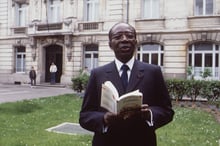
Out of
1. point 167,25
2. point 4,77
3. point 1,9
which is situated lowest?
point 4,77

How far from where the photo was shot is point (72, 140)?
763 cm

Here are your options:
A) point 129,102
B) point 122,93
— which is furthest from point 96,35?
point 129,102

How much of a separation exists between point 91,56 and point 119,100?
2576 cm

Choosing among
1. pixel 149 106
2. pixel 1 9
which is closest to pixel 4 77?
pixel 1 9

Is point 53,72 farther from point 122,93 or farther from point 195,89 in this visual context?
point 122,93

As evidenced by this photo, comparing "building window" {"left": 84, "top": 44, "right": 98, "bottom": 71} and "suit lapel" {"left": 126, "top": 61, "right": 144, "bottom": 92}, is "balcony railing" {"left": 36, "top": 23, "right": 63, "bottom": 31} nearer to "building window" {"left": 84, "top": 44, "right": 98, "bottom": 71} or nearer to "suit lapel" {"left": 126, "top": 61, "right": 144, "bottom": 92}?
"building window" {"left": 84, "top": 44, "right": 98, "bottom": 71}

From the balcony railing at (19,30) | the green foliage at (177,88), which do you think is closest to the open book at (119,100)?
the green foliage at (177,88)

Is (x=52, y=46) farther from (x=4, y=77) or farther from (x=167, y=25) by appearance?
(x=167, y=25)

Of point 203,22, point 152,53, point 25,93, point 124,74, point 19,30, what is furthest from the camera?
point 19,30

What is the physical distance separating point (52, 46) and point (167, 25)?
10.9 m

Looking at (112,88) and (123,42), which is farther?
(123,42)

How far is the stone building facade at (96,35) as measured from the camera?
23547 millimetres

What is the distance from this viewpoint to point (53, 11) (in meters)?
30.5

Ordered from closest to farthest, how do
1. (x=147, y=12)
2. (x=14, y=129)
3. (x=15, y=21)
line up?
(x=14, y=129)
(x=147, y=12)
(x=15, y=21)
